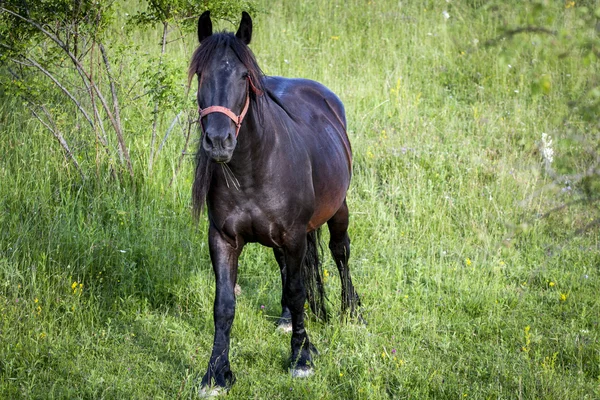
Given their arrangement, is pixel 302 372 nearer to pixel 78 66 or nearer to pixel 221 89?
pixel 221 89

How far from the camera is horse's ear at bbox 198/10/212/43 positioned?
11.9 ft

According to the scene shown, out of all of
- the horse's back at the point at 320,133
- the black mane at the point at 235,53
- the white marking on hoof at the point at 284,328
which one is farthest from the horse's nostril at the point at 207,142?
the white marking on hoof at the point at 284,328

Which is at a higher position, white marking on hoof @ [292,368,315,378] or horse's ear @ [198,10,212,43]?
horse's ear @ [198,10,212,43]

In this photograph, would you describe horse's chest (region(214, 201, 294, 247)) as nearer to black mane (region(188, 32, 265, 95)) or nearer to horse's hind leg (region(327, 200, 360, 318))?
black mane (region(188, 32, 265, 95))

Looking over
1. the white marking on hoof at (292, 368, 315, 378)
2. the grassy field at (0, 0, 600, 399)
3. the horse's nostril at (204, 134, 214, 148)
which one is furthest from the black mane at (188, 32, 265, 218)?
the white marking on hoof at (292, 368, 315, 378)

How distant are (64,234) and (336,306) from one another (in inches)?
89.1

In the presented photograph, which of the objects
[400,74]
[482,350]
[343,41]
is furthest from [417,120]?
[482,350]

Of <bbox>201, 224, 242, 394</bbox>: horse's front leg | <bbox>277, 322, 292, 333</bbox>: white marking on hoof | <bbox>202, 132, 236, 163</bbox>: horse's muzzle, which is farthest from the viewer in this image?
<bbox>277, 322, 292, 333</bbox>: white marking on hoof

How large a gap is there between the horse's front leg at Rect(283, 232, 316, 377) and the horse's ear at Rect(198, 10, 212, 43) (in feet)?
4.18

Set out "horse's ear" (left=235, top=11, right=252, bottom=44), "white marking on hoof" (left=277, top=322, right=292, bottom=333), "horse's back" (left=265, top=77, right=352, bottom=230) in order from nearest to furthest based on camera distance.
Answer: "horse's ear" (left=235, top=11, right=252, bottom=44)
"horse's back" (left=265, top=77, right=352, bottom=230)
"white marking on hoof" (left=277, top=322, right=292, bottom=333)

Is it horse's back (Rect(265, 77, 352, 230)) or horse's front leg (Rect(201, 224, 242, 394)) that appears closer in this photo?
horse's front leg (Rect(201, 224, 242, 394))

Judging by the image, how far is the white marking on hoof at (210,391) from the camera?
376 cm

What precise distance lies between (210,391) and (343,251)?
1797 mm

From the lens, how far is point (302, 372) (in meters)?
4.12
